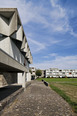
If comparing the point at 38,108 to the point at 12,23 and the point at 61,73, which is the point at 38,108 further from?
the point at 61,73

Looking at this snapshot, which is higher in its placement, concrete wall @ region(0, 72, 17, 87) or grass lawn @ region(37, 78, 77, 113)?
concrete wall @ region(0, 72, 17, 87)

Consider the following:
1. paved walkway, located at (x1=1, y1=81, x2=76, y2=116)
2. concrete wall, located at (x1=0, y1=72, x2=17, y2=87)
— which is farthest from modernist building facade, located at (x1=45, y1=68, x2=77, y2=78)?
paved walkway, located at (x1=1, y1=81, x2=76, y2=116)

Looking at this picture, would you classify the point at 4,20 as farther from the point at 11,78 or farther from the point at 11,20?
the point at 11,78

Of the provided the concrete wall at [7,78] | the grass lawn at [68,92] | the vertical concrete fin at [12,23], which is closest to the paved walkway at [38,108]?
the grass lawn at [68,92]

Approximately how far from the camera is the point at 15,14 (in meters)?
19.2

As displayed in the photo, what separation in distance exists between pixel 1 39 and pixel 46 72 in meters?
114

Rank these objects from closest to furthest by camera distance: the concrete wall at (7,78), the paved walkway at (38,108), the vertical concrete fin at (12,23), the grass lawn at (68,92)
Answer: the paved walkway at (38,108), the grass lawn at (68,92), the vertical concrete fin at (12,23), the concrete wall at (7,78)

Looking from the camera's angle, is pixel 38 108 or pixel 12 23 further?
pixel 12 23

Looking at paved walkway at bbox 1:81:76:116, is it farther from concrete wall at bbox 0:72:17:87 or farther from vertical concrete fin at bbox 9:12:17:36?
concrete wall at bbox 0:72:17:87

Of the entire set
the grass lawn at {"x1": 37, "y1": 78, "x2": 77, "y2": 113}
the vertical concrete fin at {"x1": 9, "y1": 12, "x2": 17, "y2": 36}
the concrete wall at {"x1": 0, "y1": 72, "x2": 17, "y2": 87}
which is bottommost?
the grass lawn at {"x1": 37, "y1": 78, "x2": 77, "y2": 113}

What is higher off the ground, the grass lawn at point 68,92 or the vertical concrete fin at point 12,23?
the vertical concrete fin at point 12,23

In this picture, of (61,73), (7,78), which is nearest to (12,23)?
(7,78)

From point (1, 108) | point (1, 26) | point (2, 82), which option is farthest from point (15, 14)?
point (1, 108)

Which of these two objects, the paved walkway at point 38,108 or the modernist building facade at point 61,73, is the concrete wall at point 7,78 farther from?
the modernist building facade at point 61,73
